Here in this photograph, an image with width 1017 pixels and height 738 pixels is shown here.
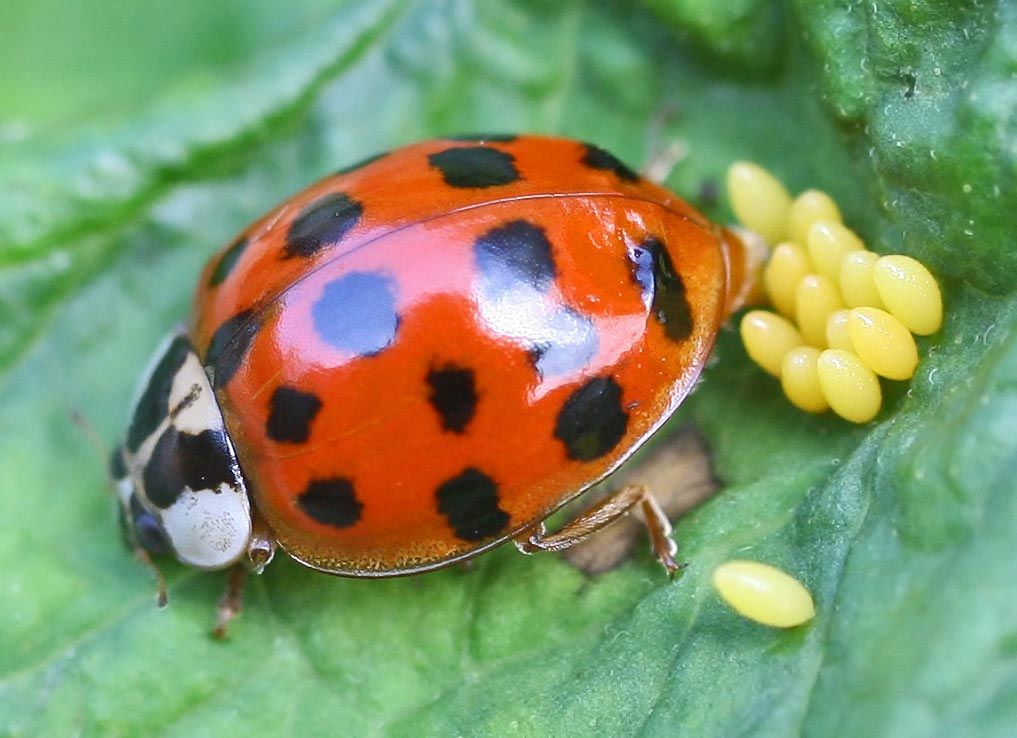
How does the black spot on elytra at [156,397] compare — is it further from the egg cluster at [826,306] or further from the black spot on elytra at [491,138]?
the egg cluster at [826,306]

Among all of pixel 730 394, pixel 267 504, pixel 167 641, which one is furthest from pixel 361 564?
pixel 730 394

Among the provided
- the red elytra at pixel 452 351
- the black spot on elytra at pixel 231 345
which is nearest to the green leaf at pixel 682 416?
the red elytra at pixel 452 351

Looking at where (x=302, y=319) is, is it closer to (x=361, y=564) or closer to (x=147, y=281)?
(x=361, y=564)

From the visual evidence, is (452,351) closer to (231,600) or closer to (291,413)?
(291,413)

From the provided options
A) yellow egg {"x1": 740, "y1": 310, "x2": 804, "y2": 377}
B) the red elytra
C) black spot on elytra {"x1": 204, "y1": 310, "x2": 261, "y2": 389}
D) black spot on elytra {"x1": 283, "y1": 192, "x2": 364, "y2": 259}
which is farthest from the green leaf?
black spot on elytra {"x1": 283, "y1": 192, "x2": 364, "y2": 259}

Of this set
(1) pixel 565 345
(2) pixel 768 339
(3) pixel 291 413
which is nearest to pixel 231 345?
(3) pixel 291 413

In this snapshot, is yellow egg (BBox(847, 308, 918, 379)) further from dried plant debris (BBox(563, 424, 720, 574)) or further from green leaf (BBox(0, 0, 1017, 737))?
dried plant debris (BBox(563, 424, 720, 574))
